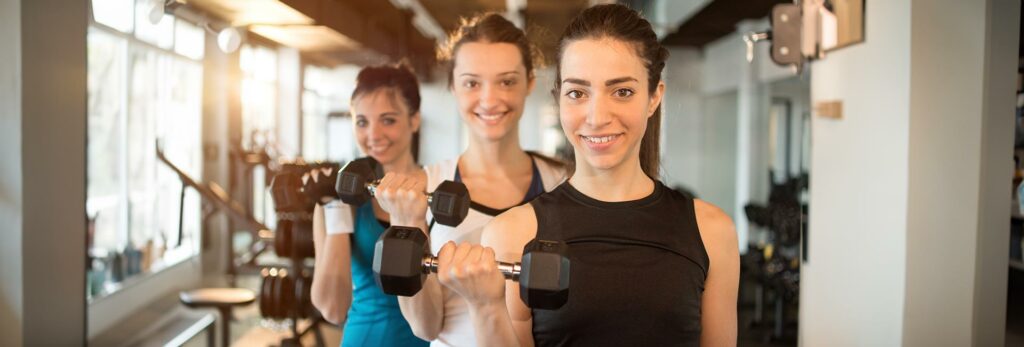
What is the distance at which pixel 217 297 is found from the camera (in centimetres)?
199

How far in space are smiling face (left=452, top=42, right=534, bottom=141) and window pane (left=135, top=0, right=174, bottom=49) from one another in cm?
78

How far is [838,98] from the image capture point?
2.49 m

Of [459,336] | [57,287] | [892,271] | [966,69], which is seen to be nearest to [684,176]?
[892,271]

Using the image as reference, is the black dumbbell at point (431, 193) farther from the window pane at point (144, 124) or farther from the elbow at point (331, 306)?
the window pane at point (144, 124)

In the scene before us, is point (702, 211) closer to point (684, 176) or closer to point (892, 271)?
point (892, 271)

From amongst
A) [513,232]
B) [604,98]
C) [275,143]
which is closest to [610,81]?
[604,98]

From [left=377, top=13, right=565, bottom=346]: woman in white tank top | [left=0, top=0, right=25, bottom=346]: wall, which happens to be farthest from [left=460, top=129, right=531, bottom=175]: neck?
[left=0, top=0, right=25, bottom=346]: wall

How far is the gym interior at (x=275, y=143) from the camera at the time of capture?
1755 millimetres

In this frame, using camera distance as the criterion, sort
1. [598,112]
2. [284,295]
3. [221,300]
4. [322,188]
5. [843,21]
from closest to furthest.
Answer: [598,112] < [322,188] < [284,295] < [221,300] < [843,21]

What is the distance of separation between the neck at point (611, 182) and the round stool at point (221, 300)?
109 cm

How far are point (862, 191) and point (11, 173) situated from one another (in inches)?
98.6

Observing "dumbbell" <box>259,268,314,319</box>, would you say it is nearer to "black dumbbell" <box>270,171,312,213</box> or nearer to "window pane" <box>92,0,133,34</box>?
"black dumbbell" <box>270,171,312,213</box>

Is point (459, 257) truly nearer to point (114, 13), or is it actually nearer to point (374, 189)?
point (374, 189)

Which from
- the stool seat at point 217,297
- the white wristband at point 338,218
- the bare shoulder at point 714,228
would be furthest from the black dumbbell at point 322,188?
the bare shoulder at point 714,228
